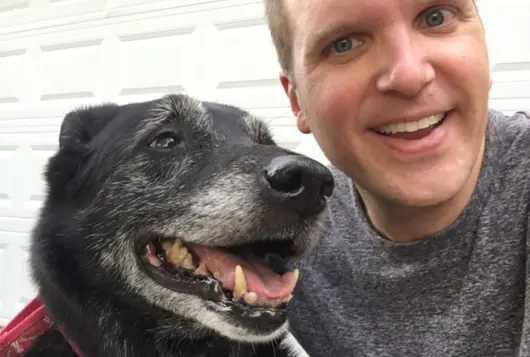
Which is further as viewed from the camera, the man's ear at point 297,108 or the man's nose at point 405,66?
the man's ear at point 297,108

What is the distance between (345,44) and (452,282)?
533 millimetres

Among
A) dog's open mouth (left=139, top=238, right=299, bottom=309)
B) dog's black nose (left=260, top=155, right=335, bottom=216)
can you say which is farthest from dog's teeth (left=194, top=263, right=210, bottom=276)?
dog's black nose (left=260, top=155, right=335, bottom=216)

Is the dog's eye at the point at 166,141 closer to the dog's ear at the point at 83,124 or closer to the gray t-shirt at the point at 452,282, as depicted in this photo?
the dog's ear at the point at 83,124

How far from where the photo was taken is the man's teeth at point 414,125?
115 centimetres

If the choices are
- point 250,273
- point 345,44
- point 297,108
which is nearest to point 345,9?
point 345,44

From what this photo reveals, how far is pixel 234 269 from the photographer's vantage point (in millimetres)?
1261

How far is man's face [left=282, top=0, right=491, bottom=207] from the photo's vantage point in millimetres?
1097

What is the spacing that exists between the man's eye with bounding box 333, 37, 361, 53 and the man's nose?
72 mm

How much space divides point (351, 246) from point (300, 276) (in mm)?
182

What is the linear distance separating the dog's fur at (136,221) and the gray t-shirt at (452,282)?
0.15m

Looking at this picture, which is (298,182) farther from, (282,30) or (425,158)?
(282,30)

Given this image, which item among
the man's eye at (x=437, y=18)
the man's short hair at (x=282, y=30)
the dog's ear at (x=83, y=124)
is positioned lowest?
the dog's ear at (x=83, y=124)

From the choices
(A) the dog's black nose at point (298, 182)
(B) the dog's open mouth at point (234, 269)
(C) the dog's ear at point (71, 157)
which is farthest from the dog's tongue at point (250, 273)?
(C) the dog's ear at point (71, 157)

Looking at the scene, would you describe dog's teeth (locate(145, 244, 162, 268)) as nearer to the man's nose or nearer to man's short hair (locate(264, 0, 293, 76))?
man's short hair (locate(264, 0, 293, 76))
